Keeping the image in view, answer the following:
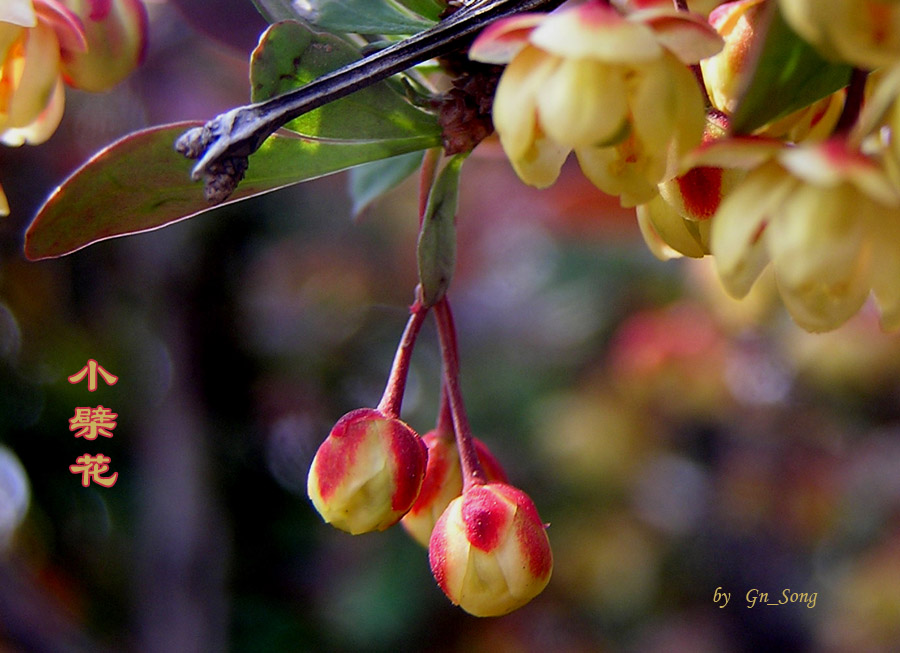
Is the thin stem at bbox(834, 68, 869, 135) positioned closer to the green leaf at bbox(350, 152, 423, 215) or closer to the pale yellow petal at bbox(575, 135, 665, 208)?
the pale yellow petal at bbox(575, 135, 665, 208)

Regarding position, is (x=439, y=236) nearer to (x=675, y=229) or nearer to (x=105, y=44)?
(x=675, y=229)

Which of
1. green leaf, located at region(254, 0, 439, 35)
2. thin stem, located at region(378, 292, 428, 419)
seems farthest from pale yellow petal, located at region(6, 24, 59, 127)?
thin stem, located at region(378, 292, 428, 419)

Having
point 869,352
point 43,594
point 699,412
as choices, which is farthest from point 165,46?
point 869,352

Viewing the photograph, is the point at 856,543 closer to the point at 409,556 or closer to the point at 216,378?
the point at 409,556
